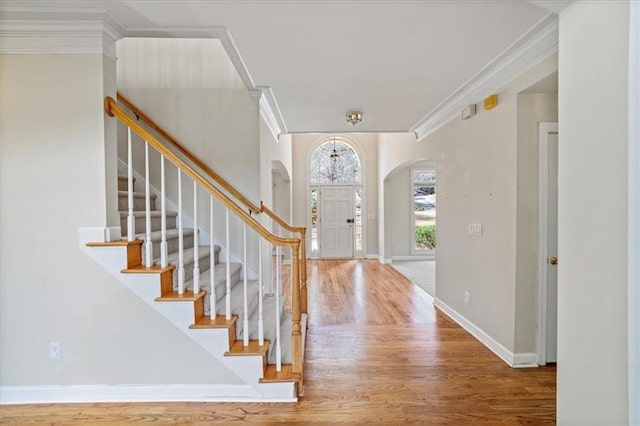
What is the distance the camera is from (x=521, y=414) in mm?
2084

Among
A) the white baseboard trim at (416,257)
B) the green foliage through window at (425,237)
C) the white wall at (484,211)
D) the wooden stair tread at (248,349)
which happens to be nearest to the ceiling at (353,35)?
the white wall at (484,211)

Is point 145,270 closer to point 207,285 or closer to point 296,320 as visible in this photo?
point 207,285

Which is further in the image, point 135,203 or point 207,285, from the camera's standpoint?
point 135,203

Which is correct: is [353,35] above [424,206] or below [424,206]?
above

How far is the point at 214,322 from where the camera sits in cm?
220

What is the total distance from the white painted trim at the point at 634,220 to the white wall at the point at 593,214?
4 cm

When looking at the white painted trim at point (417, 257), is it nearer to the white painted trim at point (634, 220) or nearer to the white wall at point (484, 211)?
the white wall at point (484, 211)

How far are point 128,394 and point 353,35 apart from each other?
2799 mm

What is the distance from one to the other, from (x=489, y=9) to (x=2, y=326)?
358 cm

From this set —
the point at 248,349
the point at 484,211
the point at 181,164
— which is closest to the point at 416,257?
the point at 484,211

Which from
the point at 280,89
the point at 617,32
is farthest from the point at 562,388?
the point at 280,89

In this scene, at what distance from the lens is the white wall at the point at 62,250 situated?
2098 mm

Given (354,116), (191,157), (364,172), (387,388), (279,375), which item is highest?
(354,116)

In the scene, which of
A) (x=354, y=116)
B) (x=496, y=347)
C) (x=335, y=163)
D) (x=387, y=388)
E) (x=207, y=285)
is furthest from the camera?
(x=335, y=163)
